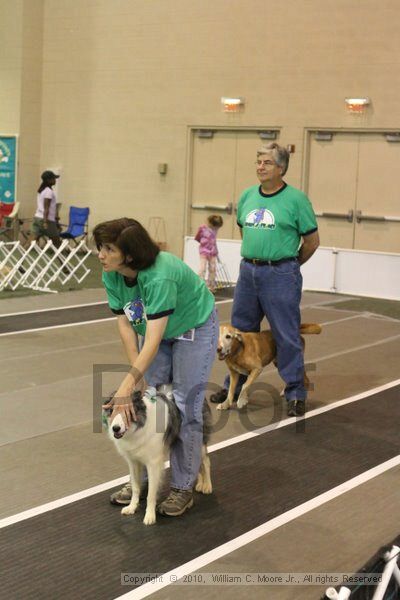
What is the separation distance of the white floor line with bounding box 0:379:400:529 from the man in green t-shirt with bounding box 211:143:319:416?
261 millimetres

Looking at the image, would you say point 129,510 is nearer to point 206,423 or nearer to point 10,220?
point 206,423

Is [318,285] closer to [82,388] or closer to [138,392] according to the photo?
[82,388]

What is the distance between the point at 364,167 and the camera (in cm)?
1410

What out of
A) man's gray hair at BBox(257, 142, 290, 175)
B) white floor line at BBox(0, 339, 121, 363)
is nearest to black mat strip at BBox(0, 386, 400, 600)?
man's gray hair at BBox(257, 142, 290, 175)

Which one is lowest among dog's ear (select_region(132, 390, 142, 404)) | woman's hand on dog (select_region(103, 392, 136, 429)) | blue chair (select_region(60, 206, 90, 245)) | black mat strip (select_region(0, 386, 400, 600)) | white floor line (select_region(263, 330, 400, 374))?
black mat strip (select_region(0, 386, 400, 600))

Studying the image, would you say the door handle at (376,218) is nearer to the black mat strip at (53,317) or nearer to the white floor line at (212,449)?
the black mat strip at (53,317)

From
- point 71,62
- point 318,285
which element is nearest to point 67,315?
point 318,285

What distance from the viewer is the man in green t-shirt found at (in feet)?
19.4

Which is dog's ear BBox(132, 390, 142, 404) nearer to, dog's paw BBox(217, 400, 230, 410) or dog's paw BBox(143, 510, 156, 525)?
dog's paw BBox(143, 510, 156, 525)

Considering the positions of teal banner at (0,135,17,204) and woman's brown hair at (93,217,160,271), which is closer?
woman's brown hair at (93,217,160,271)

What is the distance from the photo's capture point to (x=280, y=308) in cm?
608

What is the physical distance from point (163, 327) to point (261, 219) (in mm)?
2196

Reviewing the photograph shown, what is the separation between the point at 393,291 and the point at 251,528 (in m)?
9.14

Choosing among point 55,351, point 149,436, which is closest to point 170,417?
point 149,436
